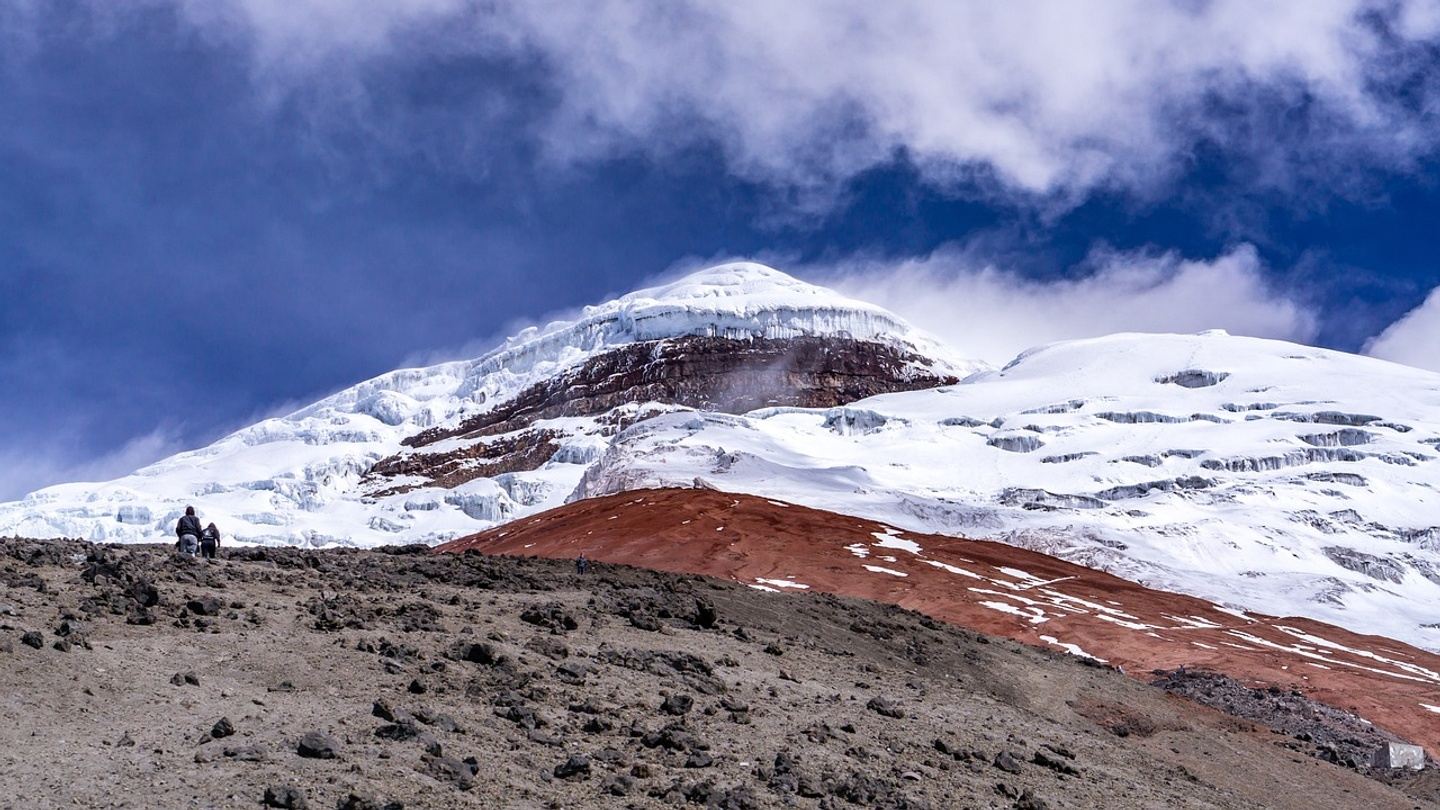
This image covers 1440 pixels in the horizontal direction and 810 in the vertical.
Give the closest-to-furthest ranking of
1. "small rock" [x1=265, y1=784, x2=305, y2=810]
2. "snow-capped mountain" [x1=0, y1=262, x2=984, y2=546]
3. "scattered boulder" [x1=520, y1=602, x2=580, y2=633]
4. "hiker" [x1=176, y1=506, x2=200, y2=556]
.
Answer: "small rock" [x1=265, y1=784, x2=305, y2=810], "scattered boulder" [x1=520, y1=602, x2=580, y2=633], "hiker" [x1=176, y1=506, x2=200, y2=556], "snow-capped mountain" [x1=0, y1=262, x2=984, y2=546]

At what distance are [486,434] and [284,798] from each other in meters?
162

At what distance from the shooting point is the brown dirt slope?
915 cm

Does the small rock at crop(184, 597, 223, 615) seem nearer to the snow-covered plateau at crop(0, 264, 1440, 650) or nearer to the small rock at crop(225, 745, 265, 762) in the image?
the small rock at crop(225, 745, 265, 762)

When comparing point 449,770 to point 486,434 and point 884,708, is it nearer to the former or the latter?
point 884,708

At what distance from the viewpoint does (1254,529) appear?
59.6 m

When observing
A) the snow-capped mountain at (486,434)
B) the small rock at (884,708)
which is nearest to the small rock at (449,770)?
the small rock at (884,708)

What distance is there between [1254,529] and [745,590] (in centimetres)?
4700

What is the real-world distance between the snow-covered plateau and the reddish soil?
8261 millimetres

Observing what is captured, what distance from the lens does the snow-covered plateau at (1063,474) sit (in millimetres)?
55312

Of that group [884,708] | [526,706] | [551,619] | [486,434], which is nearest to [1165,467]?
[884,708]

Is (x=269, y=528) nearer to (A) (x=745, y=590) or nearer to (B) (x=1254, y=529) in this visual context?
(B) (x=1254, y=529)

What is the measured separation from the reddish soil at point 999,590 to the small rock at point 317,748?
20.2 metres

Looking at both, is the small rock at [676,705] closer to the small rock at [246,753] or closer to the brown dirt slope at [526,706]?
the brown dirt slope at [526,706]

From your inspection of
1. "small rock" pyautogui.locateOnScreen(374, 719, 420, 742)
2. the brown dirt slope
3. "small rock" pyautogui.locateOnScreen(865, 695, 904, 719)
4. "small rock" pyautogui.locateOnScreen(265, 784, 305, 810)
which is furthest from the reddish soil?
"small rock" pyautogui.locateOnScreen(265, 784, 305, 810)
